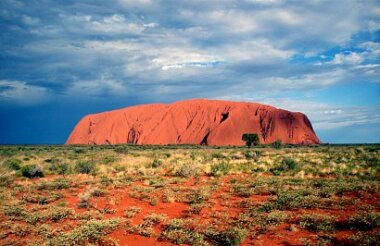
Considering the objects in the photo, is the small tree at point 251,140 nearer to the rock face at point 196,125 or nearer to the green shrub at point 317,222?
the rock face at point 196,125

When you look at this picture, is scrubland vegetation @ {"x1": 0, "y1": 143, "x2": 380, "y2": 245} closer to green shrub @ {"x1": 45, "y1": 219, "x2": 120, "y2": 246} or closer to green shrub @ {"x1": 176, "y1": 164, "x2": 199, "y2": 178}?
green shrub @ {"x1": 45, "y1": 219, "x2": 120, "y2": 246}

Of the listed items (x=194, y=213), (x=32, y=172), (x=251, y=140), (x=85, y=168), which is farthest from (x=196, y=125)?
(x=194, y=213)

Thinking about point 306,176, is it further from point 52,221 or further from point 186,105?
point 186,105

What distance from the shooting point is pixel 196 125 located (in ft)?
370

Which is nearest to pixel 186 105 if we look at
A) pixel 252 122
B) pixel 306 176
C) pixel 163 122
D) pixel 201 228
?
pixel 163 122

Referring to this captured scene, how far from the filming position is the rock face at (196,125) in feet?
332

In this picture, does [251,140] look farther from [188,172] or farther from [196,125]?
[188,172]

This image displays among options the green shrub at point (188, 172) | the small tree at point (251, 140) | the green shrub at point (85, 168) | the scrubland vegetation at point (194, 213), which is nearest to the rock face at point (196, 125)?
A: the small tree at point (251, 140)

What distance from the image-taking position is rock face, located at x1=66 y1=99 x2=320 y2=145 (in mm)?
101188

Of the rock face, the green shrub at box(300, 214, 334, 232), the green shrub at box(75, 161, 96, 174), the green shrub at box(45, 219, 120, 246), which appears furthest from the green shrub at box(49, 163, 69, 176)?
the rock face

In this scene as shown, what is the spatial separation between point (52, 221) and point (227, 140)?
290 ft

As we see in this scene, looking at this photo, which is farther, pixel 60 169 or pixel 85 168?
pixel 60 169

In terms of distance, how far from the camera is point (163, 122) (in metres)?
117

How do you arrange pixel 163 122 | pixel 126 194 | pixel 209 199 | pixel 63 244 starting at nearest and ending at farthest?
pixel 63 244 < pixel 209 199 < pixel 126 194 < pixel 163 122
